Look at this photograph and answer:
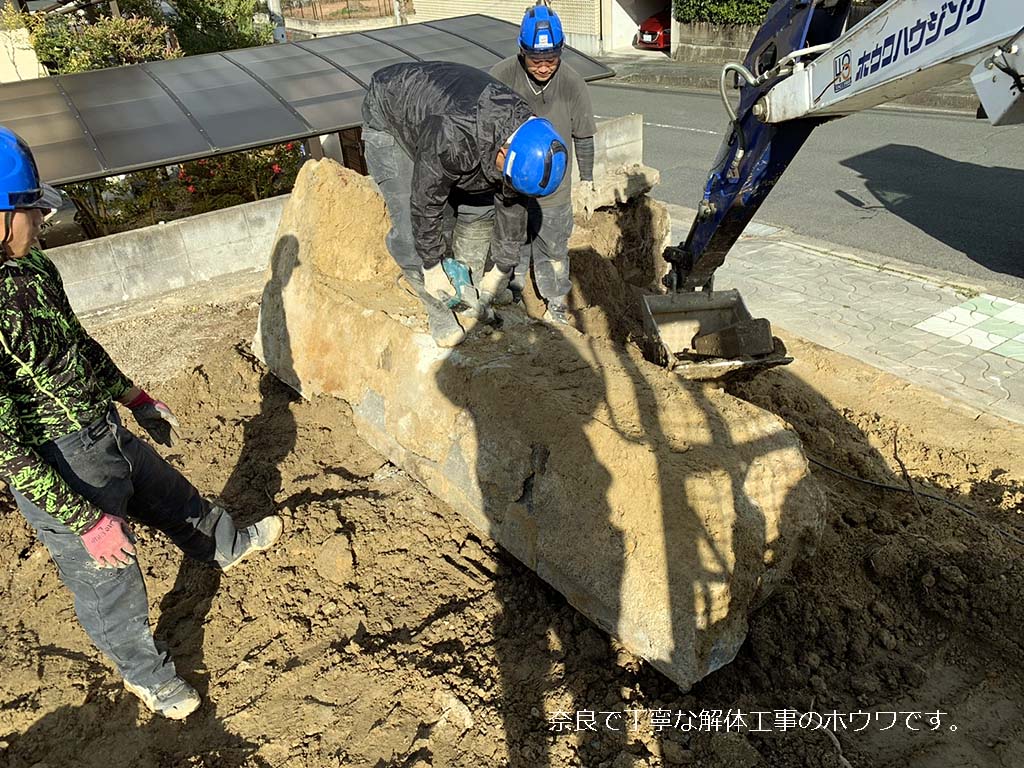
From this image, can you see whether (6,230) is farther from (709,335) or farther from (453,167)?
(709,335)

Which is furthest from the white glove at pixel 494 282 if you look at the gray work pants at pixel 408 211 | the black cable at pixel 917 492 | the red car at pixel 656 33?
the red car at pixel 656 33

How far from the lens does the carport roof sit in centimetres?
621

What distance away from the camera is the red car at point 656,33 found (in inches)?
747

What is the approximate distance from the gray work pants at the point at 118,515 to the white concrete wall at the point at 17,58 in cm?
861

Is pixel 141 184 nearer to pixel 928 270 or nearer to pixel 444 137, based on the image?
pixel 444 137

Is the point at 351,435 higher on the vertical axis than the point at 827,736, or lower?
higher

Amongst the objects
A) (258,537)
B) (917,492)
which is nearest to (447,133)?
(258,537)

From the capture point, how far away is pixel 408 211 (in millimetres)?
3908

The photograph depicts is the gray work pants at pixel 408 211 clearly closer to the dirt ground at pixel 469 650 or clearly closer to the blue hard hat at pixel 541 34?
the blue hard hat at pixel 541 34

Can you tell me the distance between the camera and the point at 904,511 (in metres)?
3.56

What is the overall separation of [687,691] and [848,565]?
1.00 meters

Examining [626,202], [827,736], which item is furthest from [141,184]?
[827,736]

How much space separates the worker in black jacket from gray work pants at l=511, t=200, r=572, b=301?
0.77 ft

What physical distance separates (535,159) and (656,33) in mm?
18488
